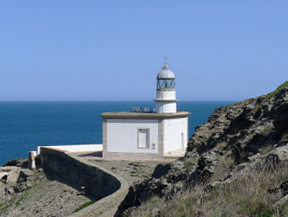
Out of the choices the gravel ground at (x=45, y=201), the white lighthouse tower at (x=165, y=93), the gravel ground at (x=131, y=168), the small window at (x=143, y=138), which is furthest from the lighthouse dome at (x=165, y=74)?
the gravel ground at (x=45, y=201)

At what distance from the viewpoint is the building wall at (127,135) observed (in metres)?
26.5

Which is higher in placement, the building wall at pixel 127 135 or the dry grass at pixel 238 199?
the dry grass at pixel 238 199

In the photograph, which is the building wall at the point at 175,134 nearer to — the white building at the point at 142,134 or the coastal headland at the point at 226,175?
the white building at the point at 142,134

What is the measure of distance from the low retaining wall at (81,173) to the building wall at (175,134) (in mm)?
5353

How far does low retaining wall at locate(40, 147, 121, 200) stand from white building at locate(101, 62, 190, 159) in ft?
8.59

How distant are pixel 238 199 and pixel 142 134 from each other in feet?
67.8

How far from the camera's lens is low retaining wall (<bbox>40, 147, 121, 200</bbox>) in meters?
19.7

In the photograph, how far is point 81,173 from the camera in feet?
75.4

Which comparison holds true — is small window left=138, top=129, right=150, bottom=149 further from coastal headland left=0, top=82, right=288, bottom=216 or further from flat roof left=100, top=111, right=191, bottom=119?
coastal headland left=0, top=82, right=288, bottom=216

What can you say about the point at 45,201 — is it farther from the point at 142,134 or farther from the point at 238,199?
the point at 238,199

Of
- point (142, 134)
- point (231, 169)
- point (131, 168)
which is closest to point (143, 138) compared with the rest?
point (142, 134)

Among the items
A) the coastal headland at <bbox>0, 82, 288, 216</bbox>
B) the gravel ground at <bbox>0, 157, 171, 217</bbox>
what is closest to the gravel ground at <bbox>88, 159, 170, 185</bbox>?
the gravel ground at <bbox>0, 157, 171, 217</bbox>

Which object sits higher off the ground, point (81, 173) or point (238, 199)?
point (238, 199)

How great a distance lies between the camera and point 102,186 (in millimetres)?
20141
